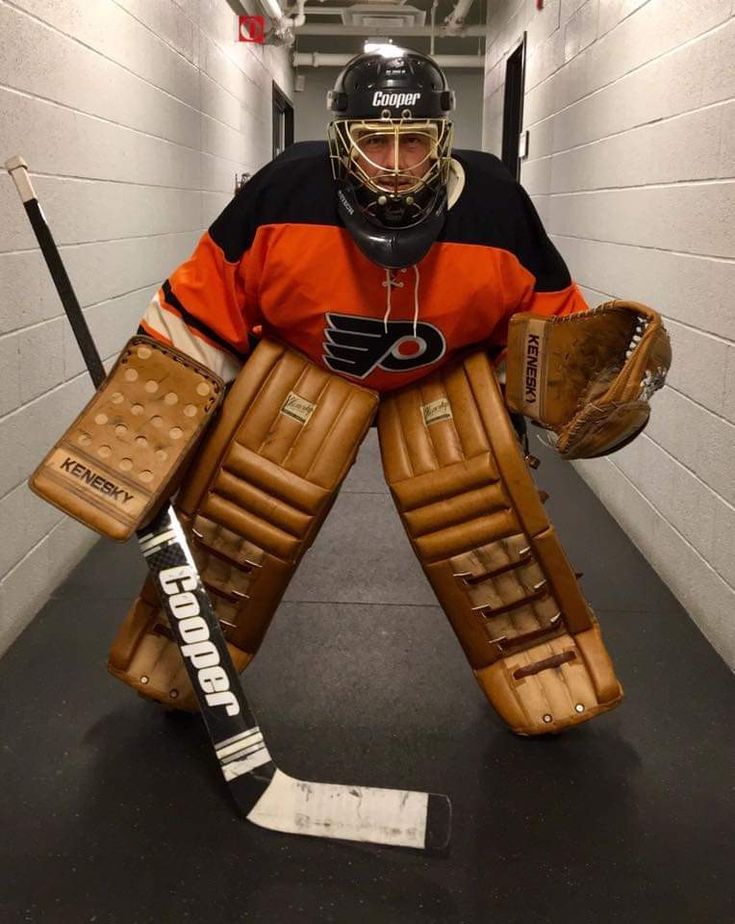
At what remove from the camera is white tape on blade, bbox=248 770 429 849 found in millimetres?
1499

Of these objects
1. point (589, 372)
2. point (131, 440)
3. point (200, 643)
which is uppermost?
point (589, 372)

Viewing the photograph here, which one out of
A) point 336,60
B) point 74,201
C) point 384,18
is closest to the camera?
point 74,201

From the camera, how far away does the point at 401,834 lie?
4.91 feet

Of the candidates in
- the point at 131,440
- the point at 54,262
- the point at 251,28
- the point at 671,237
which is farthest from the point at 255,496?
the point at 251,28

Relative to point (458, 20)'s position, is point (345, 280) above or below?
below

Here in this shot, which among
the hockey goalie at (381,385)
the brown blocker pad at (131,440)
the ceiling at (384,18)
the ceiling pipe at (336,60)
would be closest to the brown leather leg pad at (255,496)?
the hockey goalie at (381,385)

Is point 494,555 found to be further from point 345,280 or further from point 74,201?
point 74,201

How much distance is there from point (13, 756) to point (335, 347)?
0.99 metres

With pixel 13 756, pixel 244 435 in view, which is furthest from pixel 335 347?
pixel 13 756

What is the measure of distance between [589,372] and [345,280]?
47 cm

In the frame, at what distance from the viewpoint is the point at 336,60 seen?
9.12m

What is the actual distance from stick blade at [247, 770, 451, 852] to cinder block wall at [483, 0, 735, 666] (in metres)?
0.97

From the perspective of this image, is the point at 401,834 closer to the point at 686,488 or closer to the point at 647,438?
the point at 686,488

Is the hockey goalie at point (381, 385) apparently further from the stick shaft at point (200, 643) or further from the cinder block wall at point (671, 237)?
the cinder block wall at point (671, 237)
